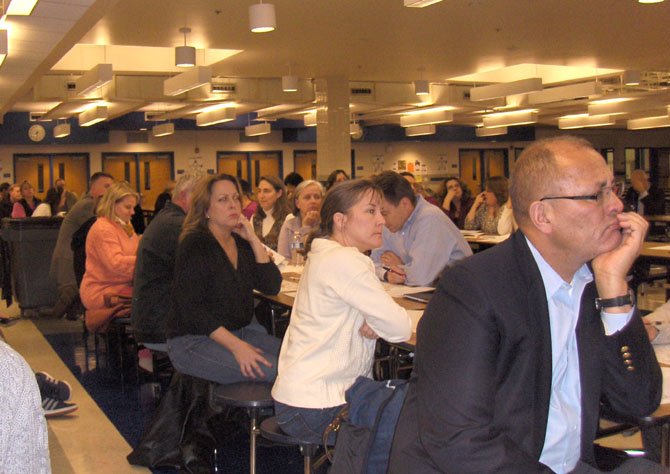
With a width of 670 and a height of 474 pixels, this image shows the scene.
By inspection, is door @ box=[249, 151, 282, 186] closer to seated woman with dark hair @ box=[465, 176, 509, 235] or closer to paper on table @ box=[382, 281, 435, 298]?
seated woman with dark hair @ box=[465, 176, 509, 235]

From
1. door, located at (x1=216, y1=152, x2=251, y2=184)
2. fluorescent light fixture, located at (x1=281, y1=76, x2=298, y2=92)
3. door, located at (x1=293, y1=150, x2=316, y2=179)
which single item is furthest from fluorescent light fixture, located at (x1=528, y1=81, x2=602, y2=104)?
door, located at (x1=216, y1=152, x2=251, y2=184)

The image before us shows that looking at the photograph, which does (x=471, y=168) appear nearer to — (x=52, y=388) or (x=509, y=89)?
(x=509, y=89)

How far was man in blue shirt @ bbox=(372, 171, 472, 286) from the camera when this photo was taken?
4.46 meters

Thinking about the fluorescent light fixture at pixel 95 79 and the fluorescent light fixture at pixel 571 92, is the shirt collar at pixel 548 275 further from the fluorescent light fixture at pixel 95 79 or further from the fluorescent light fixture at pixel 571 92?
the fluorescent light fixture at pixel 571 92

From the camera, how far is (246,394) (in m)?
3.23

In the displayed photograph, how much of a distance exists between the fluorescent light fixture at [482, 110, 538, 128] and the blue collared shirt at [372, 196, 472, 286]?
1393 cm

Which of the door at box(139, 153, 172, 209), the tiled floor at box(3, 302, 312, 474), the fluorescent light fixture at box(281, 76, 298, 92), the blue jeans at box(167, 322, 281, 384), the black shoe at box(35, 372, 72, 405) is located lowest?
the tiled floor at box(3, 302, 312, 474)

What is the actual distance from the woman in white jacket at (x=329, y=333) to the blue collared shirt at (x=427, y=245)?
1623 mm

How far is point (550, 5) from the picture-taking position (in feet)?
27.1

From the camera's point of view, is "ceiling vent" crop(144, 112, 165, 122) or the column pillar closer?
the column pillar

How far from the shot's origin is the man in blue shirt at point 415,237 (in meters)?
4.46

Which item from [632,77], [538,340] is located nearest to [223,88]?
[632,77]

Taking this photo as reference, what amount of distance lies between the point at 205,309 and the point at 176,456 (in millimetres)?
750

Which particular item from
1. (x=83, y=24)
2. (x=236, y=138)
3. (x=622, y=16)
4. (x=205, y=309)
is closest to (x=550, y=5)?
(x=622, y=16)
